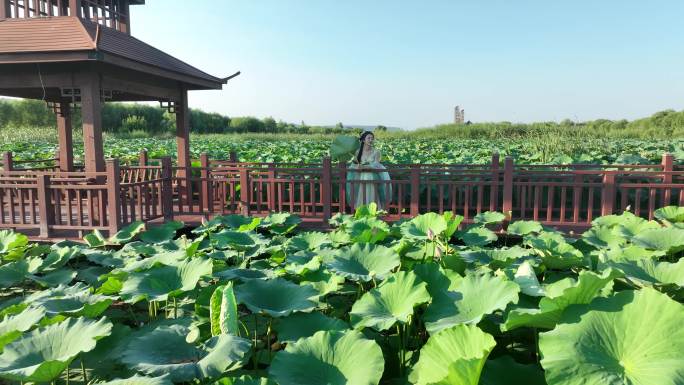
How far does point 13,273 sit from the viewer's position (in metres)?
3.46

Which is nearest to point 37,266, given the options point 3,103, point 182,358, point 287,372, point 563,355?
point 182,358

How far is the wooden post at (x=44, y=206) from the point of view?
20.0 feet

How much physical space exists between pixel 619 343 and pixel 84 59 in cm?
636

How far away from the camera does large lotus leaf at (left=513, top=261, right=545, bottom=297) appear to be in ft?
6.68

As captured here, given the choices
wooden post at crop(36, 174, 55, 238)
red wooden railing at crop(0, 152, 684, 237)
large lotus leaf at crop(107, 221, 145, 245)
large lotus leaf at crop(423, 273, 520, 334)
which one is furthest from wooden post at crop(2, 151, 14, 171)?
large lotus leaf at crop(423, 273, 520, 334)

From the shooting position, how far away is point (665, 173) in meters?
6.42

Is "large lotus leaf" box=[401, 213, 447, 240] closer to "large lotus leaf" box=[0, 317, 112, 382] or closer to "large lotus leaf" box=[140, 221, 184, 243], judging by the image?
"large lotus leaf" box=[0, 317, 112, 382]

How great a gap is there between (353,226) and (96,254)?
2.00m

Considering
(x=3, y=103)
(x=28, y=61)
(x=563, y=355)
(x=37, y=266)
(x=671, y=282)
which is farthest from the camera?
(x=3, y=103)

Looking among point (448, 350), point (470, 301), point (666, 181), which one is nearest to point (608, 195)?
point (666, 181)

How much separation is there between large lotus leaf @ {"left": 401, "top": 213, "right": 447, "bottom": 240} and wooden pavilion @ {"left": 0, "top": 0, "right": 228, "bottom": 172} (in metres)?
4.53

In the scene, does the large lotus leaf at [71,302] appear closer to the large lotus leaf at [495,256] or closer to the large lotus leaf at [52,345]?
the large lotus leaf at [52,345]

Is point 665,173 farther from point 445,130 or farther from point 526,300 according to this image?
point 445,130

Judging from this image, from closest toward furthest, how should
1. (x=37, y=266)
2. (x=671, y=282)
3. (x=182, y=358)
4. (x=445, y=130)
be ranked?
(x=182, y=358) → (x=671, y=282) → (x=37, y=266) → (x=445, y=130)
